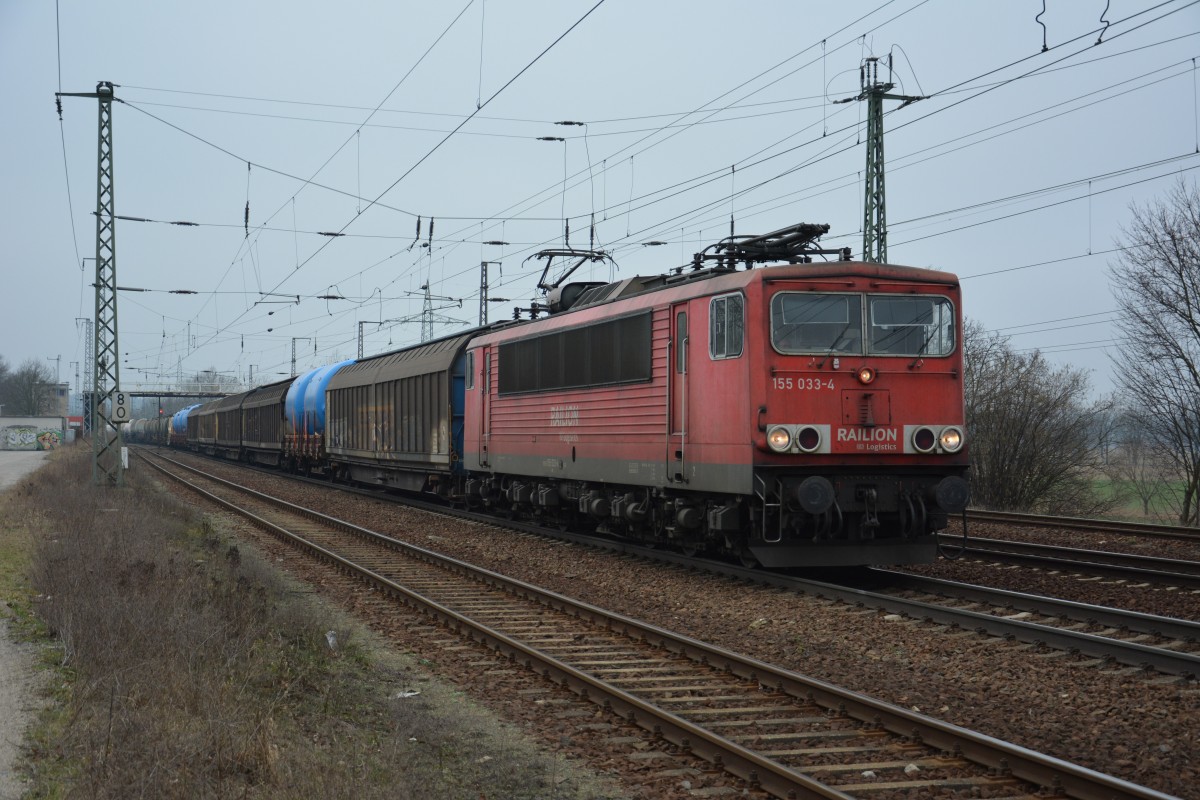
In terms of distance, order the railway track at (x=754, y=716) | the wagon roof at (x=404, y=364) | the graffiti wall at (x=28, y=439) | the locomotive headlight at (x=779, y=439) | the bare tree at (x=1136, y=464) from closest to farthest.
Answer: the railway track at (x=754, y=716)
the locomotive headlight at (x=779, y=439)
the wagon roof at (x=404, y=364)
the bare tree at (x=1136, y=464)
the graffiti wall at (x=28, y=439)

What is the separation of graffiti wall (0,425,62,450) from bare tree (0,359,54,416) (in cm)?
2513

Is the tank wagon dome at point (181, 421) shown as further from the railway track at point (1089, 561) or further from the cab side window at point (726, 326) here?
the cab side window at point (726, 326)

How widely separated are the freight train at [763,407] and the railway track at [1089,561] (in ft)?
4.71

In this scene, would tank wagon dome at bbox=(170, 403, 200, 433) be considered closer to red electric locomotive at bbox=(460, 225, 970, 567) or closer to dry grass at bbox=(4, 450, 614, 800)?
red electric locomotive at bbox=(460, 225, 970, 567)

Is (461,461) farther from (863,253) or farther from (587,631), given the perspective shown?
(587,631)

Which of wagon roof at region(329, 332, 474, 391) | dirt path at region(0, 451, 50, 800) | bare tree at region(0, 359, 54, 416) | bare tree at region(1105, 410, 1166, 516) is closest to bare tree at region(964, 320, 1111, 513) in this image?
bare tree at region(1105, 410, 1166, 516)

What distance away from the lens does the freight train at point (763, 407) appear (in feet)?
39.4

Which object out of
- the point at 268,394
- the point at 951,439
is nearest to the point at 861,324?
the point at 951,439

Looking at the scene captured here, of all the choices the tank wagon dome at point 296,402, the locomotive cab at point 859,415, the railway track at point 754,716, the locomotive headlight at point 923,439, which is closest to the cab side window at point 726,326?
the locomotive cab at point 859,415

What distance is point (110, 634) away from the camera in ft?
27.4

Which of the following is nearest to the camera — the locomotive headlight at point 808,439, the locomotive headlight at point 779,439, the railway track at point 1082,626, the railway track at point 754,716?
the railway track at point 754,716

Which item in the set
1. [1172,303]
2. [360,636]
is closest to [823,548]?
→ [360,636]

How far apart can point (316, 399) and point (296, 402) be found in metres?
3.48

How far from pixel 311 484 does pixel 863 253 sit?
21662 mm
